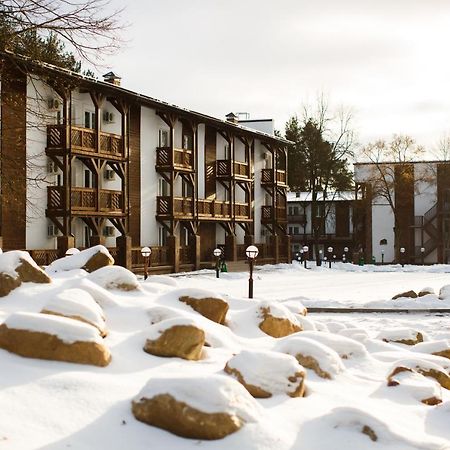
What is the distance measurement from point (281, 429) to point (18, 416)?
208cm

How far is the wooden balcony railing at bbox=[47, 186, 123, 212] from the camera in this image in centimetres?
2727

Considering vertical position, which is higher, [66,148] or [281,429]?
[66,148]

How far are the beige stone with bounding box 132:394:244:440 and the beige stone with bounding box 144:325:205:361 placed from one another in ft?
5.45

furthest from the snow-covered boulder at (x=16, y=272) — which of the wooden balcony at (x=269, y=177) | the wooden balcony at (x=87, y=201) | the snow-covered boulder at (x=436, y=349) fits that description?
the wooden balcony at (x=269, y=177)

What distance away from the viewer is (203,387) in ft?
18.0

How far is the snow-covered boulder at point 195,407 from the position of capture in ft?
17.4

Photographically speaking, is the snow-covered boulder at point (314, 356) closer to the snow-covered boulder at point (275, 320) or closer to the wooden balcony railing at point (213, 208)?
the snow-covered boulder at point (275, 320)

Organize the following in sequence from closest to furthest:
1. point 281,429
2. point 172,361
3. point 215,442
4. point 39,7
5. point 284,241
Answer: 1. point 215,442
2. point 281,429
3. point 172,361
4. point 39,7
5. point 284,241

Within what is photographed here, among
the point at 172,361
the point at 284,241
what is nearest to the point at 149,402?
the point at 172,361

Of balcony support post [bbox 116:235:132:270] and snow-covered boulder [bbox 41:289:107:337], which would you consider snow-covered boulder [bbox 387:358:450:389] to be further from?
balcony support post [bbox 116:235:132:270]

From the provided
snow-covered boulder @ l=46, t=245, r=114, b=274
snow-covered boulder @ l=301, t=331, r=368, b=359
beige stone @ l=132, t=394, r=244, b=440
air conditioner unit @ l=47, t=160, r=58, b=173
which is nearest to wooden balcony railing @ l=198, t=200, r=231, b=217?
air conditioner unit @ l=47, t=160, r=58, b=173

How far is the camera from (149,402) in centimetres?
547

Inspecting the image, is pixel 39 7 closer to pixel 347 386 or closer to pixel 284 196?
pixel 347 386

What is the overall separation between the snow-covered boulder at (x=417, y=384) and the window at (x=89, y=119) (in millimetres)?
24486
